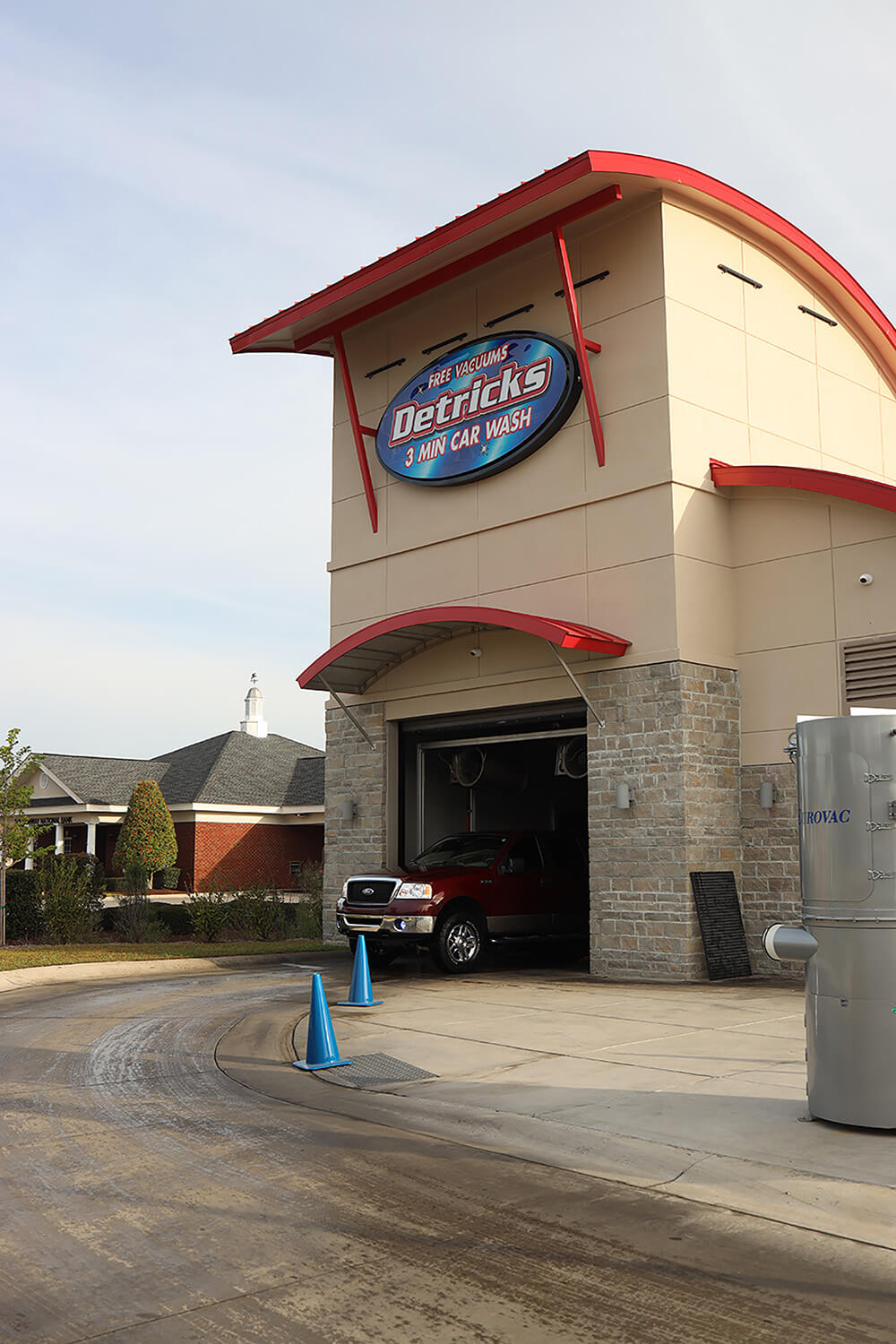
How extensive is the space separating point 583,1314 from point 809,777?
3913 millimetres

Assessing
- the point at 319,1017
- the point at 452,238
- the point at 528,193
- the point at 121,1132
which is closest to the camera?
the point at 121,1132

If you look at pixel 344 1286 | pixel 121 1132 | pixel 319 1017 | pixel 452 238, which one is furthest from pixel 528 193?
pixel 344 1286

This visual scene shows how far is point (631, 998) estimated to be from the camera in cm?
1366

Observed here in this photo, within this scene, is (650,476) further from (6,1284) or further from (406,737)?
(6,1284)

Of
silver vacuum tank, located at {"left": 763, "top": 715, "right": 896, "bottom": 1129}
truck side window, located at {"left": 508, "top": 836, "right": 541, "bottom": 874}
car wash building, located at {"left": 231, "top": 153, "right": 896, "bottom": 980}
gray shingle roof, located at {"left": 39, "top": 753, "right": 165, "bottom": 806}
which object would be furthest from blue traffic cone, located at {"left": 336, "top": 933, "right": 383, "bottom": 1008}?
gray shingle roof, located at {"left": 39, "top": 753, "right": 165, "bottom": 806}

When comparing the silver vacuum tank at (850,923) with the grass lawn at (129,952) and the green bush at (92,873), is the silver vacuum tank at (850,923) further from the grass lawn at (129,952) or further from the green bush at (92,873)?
the green bush at (92,873)

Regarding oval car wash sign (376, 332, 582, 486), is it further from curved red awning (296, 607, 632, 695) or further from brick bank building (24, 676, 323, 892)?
brick bank building (24, 676, 323, 892)

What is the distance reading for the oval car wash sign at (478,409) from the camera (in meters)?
18.0

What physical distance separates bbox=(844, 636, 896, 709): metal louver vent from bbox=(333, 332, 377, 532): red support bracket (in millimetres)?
8688

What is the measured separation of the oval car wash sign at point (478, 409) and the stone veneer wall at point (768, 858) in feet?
19.9

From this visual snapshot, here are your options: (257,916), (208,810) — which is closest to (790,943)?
(257,916)

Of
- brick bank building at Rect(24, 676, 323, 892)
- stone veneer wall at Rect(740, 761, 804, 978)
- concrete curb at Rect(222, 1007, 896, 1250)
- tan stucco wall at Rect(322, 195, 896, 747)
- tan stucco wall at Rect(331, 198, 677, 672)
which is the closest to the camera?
concrete curb at Rect(222, 1007, 896, 1250)

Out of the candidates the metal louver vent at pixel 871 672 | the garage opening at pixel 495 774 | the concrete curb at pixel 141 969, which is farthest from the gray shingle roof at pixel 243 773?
the metal louver vent at pixel 871 672

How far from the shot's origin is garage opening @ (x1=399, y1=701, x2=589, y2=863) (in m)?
19.2
